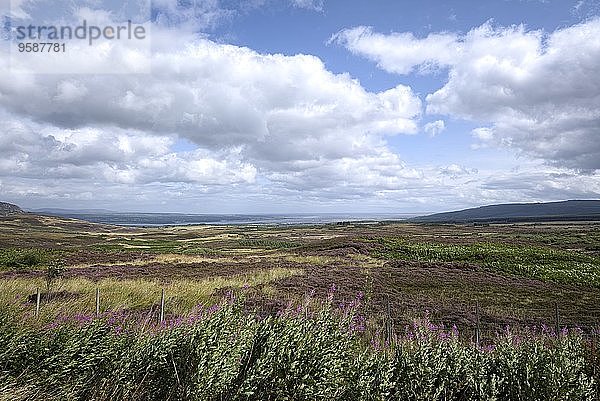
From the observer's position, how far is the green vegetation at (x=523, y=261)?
32.2m

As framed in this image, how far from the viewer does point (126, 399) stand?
5.47 metres

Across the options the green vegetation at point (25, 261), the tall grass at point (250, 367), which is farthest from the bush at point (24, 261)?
the tall grass at point (250, 367)

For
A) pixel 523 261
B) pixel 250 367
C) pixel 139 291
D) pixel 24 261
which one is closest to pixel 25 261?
pixel 24 261

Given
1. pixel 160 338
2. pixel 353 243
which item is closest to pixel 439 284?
pixel 160 338

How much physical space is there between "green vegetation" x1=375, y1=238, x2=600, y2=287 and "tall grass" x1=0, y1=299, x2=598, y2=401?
28254 millimetres

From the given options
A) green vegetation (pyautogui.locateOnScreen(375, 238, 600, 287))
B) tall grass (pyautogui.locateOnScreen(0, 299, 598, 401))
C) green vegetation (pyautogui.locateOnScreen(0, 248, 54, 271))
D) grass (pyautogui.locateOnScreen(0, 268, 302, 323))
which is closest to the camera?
tall grass (pyautogui.locateOnScreen(0, 299, 598, 401))

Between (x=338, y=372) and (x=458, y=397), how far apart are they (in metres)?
1.99

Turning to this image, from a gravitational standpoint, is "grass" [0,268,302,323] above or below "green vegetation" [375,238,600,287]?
above

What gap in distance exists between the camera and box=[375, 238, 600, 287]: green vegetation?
32.2m

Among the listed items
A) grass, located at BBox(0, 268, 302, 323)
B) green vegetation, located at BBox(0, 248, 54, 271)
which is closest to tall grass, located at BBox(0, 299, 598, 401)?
grass, located at BBox(0, 268, 302, 323)

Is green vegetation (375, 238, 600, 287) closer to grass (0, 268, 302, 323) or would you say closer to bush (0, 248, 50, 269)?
grass (0, 268, 302, 323)

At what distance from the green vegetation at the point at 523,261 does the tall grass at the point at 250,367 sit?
28.3 meters

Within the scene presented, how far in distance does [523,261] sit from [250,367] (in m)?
42.0

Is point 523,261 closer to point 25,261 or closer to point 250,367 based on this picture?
point 250,367
